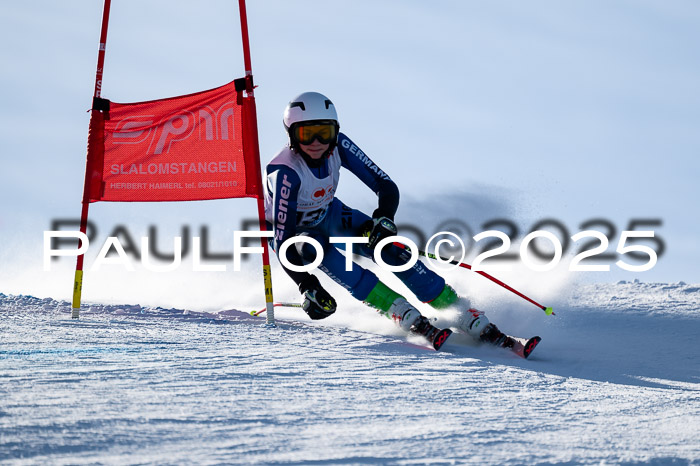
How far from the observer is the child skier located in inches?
201

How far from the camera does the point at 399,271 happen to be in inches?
208

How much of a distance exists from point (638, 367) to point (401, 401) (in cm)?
236

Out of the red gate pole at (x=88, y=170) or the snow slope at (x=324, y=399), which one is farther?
the red gate pole at (x=88, y=170)

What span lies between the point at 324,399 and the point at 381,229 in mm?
2371

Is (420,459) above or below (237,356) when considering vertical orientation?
below

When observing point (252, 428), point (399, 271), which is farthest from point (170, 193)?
→ point (252, 428)

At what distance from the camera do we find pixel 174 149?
6.57 m

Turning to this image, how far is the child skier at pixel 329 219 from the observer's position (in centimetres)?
510

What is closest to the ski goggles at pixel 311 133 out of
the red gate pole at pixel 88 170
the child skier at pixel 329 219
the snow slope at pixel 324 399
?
the child skier at pixel 329 219

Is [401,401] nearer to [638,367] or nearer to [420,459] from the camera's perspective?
[420,459]

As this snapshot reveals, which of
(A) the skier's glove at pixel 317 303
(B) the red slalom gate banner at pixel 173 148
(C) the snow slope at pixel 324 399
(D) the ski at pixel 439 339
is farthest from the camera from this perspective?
(B) the red slalom gate banner at pixel 173 148

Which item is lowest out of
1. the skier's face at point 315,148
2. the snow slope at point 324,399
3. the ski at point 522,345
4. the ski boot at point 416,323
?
the snow slope at point 324,399

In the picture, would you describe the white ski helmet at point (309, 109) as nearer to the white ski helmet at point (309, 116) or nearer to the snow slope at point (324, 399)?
the white ski helmet at point (309, 116)

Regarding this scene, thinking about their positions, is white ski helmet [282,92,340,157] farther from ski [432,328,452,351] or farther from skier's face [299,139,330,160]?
ski [432,328,452,351]
